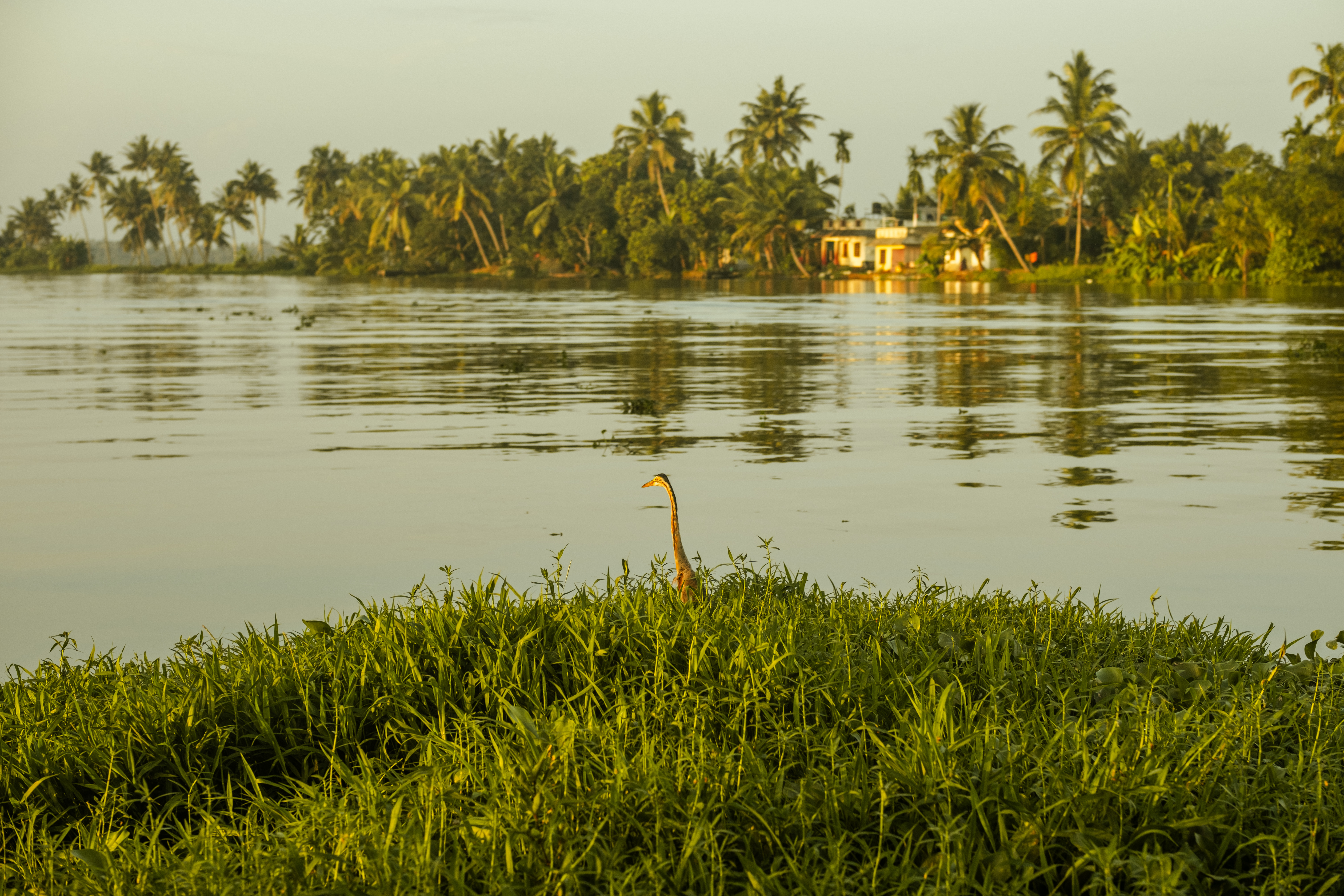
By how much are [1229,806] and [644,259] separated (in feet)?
318

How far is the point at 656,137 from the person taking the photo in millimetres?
102562

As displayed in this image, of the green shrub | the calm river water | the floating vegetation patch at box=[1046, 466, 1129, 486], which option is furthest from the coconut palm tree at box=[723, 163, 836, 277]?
the green shrub

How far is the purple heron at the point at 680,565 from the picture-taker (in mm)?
5758

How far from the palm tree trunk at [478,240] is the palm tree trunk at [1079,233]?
50444 millimetres

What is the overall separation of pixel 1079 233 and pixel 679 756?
3266 inches

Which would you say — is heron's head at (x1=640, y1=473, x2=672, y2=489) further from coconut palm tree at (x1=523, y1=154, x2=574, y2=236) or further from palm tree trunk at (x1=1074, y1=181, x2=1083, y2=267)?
coconut palm tree at (x1=523, y1=154, x2=574, y2=236)

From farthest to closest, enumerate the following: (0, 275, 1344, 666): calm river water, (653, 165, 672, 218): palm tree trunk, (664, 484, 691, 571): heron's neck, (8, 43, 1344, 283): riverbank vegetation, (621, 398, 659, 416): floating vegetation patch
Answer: (653, 165, 672, 218): palm tree trunk < (8, 43, 1344, 283): riverbank vegetation < (621, 398, 659, 416): floating vegetation patch < (0, 275, 1344, 666): calm river water < (664, 484, 691, 571): heron's neck

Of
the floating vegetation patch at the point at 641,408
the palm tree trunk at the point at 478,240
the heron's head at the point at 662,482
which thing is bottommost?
the floating vegetation patch at the point at 641,408

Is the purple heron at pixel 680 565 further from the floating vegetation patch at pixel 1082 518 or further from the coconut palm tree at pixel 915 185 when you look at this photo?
the coconut palm tree at pixel 915 185

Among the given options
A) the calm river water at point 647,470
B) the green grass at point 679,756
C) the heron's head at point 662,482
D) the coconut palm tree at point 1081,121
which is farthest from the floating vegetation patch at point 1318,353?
the coconut palm tree at point 1081,121

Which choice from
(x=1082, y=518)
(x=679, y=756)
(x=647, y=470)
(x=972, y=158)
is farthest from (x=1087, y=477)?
(x=972, y=158)

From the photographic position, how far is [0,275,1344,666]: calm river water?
7.77m

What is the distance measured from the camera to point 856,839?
3633 mm

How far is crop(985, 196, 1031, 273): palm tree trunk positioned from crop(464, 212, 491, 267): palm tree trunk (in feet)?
151
